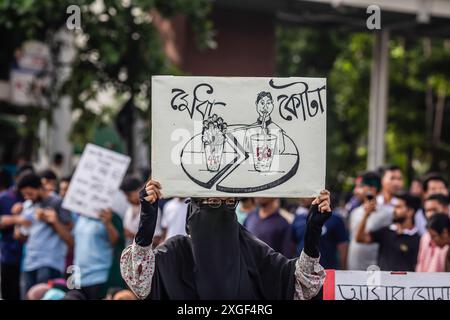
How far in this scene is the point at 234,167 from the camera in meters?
4.95

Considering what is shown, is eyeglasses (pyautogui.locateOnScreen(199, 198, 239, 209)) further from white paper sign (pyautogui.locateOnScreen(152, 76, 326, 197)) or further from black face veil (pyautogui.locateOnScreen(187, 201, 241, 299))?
white paper sign (pyautogui.locateOnScreen(152, 76, 326, 197))

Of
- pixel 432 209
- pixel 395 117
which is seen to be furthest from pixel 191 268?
pixel 395 117

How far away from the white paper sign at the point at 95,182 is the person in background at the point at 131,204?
0.25 meters

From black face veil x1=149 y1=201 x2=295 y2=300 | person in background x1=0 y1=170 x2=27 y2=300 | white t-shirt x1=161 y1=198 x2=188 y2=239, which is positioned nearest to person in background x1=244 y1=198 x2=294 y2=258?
white t-shirt x1=161 y1=198 x2=188 y2=239

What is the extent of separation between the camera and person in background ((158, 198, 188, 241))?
10086mm

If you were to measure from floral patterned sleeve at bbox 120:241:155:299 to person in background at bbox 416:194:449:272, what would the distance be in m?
3.69

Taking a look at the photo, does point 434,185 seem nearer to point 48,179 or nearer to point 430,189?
point 430,189

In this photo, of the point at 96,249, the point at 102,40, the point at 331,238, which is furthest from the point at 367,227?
the point at 102,40

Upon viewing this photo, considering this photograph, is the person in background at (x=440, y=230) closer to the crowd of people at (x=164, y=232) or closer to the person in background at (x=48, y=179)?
the crowd of people at (x=164, y=232)

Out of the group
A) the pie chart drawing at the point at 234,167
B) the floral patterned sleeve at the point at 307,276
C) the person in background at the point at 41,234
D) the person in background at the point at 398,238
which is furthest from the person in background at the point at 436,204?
the pie chart drawing at the point at 234,167

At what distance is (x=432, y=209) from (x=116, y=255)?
10.1ft

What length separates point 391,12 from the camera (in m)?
18.7

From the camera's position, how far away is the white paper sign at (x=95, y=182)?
9359 millimetres

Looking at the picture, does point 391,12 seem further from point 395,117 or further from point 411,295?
point 411,295
